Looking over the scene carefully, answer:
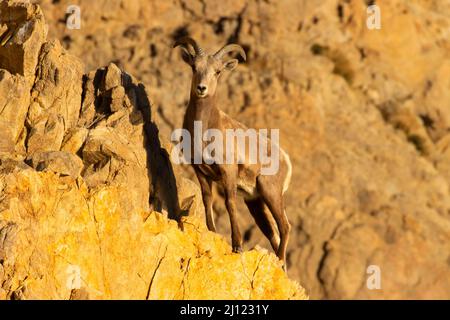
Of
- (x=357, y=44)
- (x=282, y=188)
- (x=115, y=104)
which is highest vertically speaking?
(x=357, y=44)

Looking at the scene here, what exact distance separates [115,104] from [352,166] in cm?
1625

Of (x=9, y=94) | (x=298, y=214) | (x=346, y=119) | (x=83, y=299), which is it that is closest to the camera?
(x=83, y=299)

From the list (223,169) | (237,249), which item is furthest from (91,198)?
(223,169)

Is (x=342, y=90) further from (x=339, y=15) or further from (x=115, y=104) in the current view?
(x=115, y=104)

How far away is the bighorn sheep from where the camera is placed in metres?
17.2

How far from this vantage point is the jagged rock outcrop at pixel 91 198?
47.2 ft

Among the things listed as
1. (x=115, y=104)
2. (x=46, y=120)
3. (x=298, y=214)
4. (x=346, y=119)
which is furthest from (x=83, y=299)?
(x=346, y=119)

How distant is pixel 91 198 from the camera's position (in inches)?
595

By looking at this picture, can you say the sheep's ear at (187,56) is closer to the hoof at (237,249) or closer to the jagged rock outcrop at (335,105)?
the hoof at (237,249)

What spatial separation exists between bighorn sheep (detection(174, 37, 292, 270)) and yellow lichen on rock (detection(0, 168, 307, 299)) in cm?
86

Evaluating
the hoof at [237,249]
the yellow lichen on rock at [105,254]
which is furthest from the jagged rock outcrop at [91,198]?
the hoof at [237,249]

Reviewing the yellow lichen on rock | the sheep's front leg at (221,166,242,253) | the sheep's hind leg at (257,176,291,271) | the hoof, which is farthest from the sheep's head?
the hoof

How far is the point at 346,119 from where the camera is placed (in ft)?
112

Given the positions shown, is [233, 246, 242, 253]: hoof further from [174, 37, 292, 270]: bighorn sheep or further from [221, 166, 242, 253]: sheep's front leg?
[221, 166, 242, 253]: sheep's front leg
